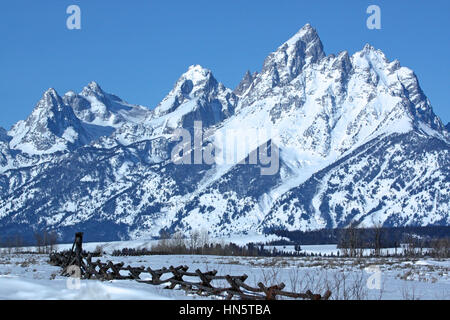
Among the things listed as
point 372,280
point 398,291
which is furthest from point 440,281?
point 398,291

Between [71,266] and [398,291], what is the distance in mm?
15643

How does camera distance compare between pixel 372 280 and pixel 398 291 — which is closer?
pixel 398 291
